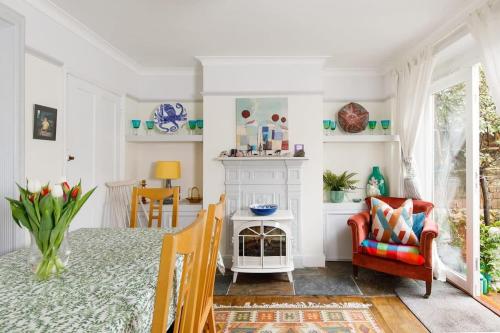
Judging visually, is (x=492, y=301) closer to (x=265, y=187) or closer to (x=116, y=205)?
(x=265, y=187)

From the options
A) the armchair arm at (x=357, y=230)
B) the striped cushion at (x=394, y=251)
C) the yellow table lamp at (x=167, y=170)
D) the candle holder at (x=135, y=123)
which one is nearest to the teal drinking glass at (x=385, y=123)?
the armchair arm at (x=357, y=230)

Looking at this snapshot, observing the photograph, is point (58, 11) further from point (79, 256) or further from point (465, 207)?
point (465, 207)

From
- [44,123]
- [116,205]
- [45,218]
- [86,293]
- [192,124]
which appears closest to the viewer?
[86,293]

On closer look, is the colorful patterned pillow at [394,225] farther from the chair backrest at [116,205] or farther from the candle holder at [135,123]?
the candle holder at [135,123]

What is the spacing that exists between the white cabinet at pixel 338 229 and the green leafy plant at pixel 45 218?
10.5 ft

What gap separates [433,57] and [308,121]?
1.39m

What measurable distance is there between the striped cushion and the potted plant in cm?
89

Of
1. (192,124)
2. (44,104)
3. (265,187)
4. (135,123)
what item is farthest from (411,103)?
(44,104)

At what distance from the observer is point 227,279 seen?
361 cm

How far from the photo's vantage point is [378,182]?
14.1 feet

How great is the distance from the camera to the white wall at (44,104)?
2.49 meters

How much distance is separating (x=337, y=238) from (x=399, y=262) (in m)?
1.09

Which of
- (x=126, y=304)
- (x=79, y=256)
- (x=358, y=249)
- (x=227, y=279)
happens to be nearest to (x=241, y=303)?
(x=227, y=279)

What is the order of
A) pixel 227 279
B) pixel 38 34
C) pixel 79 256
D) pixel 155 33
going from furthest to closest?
pixel 227 279
pixel 155 33
pixel 38 34
pixel 79 256
